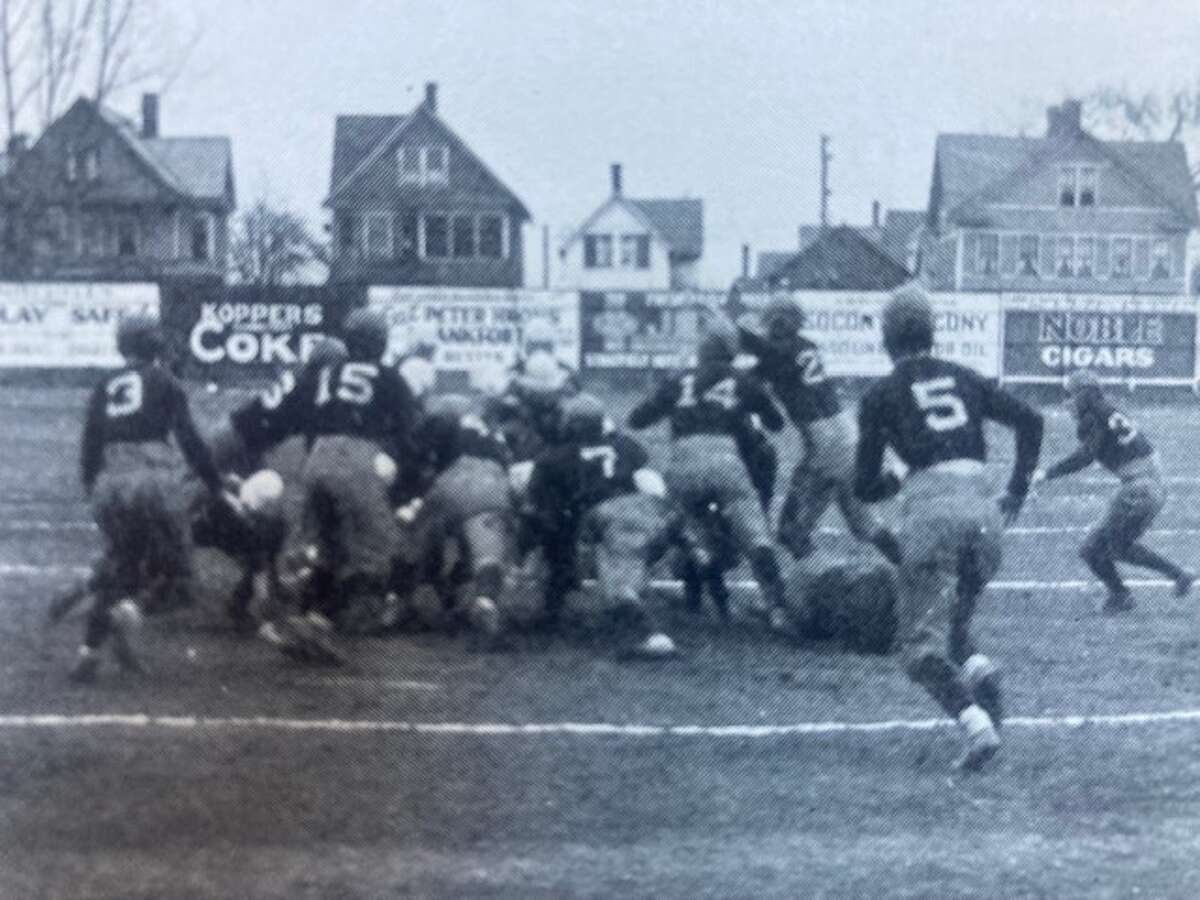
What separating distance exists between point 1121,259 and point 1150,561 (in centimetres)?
112

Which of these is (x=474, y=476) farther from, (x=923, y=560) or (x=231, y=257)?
(x=923, y=560)

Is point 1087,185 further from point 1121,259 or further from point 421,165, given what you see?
point 421,165

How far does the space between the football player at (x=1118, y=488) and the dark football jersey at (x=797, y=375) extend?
25.8 inches

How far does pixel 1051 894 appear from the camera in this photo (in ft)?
12.8

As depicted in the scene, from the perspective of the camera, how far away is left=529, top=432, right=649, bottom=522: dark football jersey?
5.38 meters

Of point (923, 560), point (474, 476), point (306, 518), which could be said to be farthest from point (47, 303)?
point (923, 560)

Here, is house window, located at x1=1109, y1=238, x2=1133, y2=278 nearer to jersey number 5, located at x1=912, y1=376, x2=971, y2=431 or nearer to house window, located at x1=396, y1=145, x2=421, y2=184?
jersey number 5, located at x1=912, y1=376, x2=971, y2=431

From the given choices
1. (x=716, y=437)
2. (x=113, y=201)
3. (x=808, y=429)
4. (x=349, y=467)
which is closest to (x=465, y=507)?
(x=349, y=467)

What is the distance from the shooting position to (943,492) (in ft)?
14.3

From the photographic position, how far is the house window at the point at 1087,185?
14.9 ft

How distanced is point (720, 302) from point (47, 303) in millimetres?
1748

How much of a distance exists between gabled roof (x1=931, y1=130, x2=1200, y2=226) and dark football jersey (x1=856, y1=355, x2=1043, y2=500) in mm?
449

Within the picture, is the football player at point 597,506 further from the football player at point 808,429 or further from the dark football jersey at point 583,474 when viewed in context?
the football player at point 808,429

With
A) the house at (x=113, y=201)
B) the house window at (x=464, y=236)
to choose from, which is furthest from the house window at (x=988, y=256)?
the house at (x=113, y=201)
